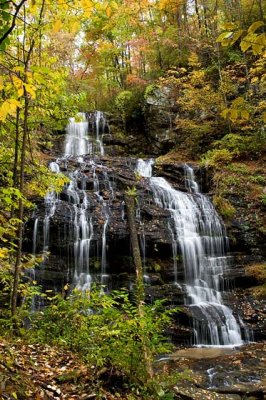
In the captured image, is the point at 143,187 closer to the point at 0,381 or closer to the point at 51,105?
the point at 51,105

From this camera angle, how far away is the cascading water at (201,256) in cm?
934

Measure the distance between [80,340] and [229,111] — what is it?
3552 millimetres

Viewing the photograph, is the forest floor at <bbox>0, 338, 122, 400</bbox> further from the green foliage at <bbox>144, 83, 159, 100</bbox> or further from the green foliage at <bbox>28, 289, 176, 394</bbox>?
the green foliage at <bbox>144, 83, 159, 100</bbox>

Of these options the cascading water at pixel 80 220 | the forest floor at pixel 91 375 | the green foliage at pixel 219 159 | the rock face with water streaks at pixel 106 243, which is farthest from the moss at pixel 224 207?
the forest floor at pixel 91 375

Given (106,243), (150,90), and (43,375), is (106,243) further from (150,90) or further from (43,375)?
(150,90)

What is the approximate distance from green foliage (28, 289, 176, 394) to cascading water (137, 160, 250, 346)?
5.44 metres

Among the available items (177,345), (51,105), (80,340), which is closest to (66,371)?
(80,340)

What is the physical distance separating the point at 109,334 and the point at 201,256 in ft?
26.8

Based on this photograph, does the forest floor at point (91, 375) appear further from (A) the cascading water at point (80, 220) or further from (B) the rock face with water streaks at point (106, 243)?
(A) the cascading water at point (80, 220)

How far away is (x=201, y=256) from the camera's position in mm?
11539

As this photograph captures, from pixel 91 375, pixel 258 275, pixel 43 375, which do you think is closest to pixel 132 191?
pixel 258 275

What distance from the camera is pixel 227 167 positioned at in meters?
15.2

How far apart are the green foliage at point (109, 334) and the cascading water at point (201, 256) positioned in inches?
214

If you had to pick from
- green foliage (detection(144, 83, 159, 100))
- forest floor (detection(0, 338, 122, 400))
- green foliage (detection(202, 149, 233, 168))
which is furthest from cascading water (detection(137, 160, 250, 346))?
green foliage (detection(144, 83, 159, 100))
